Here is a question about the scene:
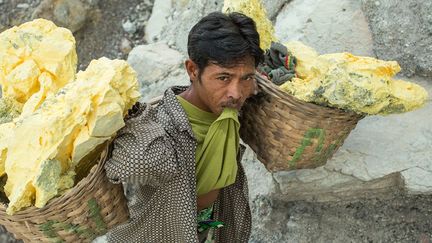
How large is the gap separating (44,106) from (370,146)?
1805 mm

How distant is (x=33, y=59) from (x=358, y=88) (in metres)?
1.14

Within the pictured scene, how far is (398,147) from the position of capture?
276cm

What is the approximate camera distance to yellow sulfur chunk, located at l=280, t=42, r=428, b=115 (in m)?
1.84

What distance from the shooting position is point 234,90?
1818 millimetres

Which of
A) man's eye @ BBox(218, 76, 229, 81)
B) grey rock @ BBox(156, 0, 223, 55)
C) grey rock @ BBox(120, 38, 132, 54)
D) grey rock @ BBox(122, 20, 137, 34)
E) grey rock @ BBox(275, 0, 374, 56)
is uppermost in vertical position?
man's eye @ BBox(218, 76, 229, 81)

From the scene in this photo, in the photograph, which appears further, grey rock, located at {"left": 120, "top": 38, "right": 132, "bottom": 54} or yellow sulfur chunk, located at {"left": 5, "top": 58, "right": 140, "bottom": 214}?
grey rock, located at {"left": 120, "top": 38, "right": 132, "bottom": 54}

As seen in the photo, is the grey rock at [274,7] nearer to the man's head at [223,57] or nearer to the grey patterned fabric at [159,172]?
the grey patterned fabric at [159,172]

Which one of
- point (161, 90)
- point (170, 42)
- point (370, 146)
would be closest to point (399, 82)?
point (370, 146)

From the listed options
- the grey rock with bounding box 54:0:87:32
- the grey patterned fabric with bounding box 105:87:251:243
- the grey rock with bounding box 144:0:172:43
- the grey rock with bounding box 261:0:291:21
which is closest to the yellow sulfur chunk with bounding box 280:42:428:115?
the grey patterned fabric with bounding box 105:87:251:243

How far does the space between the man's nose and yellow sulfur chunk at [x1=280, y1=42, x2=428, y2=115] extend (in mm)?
240

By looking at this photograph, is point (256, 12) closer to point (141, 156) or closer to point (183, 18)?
point (141, 156)

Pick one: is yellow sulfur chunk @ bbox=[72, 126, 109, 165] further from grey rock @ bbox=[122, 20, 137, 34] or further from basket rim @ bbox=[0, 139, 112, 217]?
grey rock @ bbox=[122, 20, 137, 34]

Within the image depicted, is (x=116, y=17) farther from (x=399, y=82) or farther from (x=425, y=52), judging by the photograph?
(x=399, y=82)

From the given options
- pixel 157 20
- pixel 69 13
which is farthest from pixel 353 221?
pixel 69 13
